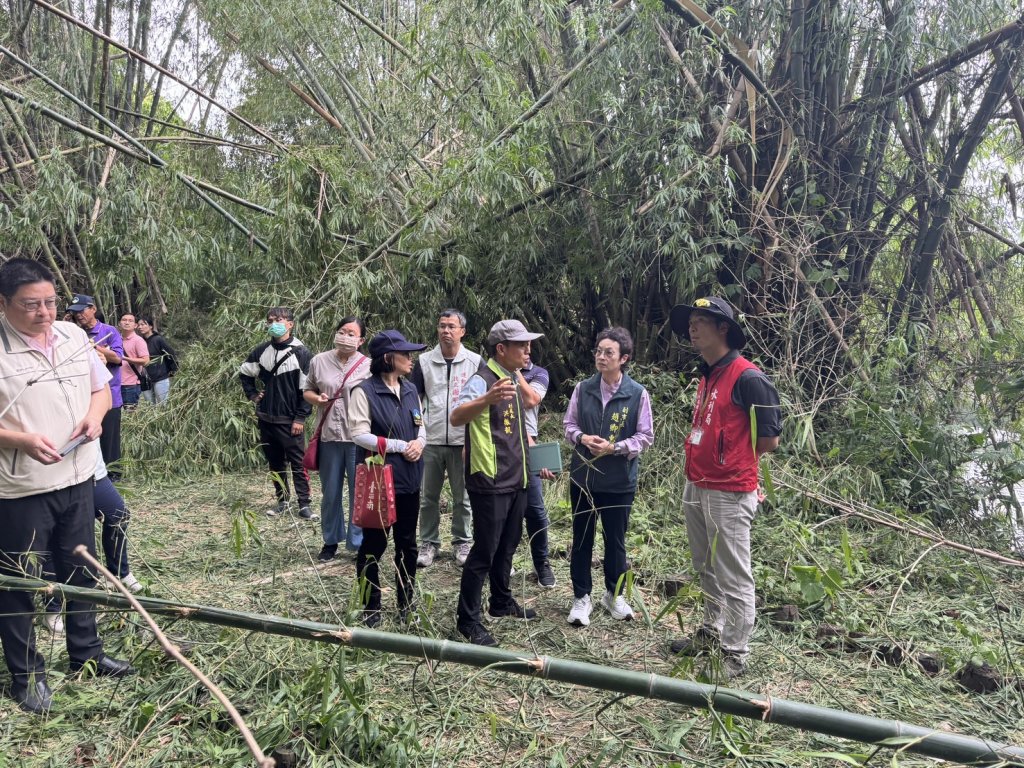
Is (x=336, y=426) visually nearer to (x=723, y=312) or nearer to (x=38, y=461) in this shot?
(x=38, y=461)

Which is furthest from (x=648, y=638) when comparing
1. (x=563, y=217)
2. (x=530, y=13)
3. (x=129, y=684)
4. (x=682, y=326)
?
(x=530, y=13)

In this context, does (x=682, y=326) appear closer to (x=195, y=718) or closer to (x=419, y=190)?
(x=195, y=718)

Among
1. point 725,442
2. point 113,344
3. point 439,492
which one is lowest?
point 439,492

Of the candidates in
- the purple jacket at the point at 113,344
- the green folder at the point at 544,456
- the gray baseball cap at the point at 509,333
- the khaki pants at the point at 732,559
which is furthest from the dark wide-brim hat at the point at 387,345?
the purple jacket at the point at 113,344

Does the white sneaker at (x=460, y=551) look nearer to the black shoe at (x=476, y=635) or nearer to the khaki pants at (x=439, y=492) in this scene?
the khaki pants at (x=439, y=492)

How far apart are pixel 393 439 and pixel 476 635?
0.85m

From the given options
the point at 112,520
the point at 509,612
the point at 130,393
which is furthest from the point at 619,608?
the point at 130,393

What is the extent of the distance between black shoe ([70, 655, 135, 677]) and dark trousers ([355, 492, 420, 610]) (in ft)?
2.80

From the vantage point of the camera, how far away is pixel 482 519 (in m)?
2.99

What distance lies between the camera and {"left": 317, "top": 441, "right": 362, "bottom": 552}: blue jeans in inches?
161

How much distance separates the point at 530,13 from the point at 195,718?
506 centimetres

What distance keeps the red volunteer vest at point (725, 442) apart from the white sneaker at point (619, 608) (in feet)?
2.74

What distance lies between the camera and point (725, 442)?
2.76m

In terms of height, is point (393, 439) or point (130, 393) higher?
point (393, 439)
